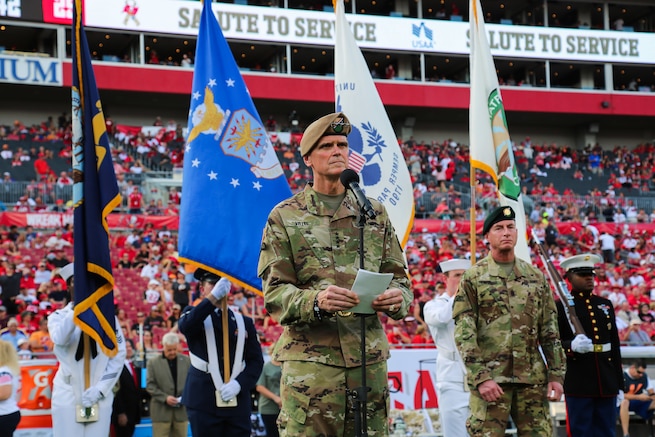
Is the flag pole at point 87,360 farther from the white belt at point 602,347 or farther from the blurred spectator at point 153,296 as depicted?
the blurred spectator at point 153,296

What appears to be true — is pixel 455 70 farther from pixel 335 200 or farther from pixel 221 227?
pixel 335 200

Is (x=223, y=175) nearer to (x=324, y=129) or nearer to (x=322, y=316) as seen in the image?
(x=324, y=129)

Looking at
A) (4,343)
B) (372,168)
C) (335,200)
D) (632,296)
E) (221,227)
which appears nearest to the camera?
(335,200)

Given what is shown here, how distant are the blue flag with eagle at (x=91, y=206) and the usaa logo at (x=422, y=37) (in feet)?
122

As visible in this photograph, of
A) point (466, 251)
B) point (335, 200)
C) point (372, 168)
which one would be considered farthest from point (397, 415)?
point (466, 251)

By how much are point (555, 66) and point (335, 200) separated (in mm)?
45832

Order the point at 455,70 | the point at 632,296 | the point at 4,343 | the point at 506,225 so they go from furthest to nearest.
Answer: the point at 455,70 → the point at 632,296 → the point at 4,343 → the point at 506,225

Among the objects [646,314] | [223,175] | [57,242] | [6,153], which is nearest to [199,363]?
[223,175]

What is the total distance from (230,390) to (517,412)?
2.41 meters

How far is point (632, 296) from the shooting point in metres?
23.2

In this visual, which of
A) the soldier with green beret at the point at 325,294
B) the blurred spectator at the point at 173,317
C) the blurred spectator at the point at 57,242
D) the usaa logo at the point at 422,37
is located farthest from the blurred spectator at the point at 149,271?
the usaa logo at the point at 422,37

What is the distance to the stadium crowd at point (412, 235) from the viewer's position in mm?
17234

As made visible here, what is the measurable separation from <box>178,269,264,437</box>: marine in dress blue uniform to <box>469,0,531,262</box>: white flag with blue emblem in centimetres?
375

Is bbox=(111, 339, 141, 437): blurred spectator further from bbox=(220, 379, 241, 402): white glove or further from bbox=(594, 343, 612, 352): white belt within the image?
bbox=(594, 343, 612, 352): white belt
